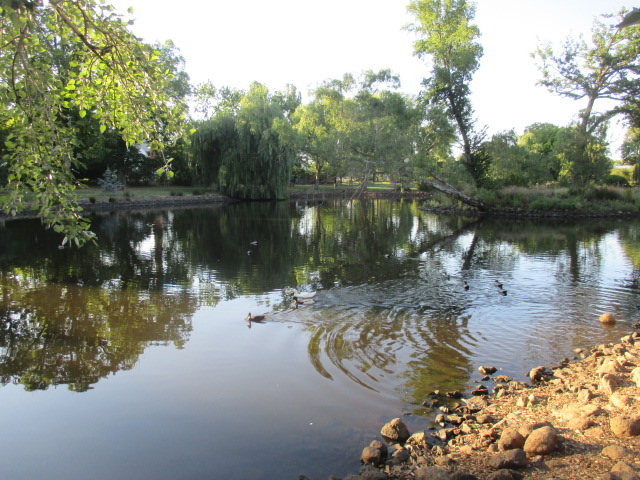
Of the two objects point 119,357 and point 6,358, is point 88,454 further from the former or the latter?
point 6,358

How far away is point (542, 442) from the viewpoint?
14.0 ft

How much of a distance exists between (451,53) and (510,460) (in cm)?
3755

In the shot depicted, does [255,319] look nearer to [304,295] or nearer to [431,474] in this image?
[304,295]

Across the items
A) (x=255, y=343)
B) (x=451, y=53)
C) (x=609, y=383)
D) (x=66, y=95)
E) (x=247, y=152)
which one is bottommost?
(x=255, y=343)

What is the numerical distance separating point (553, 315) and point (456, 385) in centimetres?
456

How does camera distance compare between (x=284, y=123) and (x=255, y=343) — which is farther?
(x=284, y=123)

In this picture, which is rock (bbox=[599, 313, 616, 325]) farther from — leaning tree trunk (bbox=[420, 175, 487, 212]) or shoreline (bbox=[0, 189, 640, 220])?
leaning tree trunk (bbox=[420, 175, 487, 212])

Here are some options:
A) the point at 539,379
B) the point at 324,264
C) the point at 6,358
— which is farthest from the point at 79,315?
the point at 539,379

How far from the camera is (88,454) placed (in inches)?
207

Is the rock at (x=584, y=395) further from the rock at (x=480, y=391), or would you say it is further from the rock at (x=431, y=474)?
the rock at (x=431, y=474)

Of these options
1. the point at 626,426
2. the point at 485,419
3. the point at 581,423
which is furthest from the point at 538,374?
the point at 626,426

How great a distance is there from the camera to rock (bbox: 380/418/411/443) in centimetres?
522

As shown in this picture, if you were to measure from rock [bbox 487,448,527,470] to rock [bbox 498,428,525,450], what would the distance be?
0.22m

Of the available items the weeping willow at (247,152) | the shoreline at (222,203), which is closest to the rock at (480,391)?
the shoreline at (222,203)
